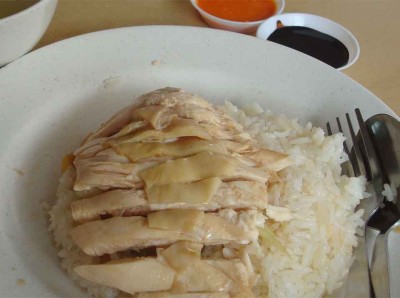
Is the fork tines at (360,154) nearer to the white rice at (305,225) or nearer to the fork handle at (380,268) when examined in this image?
the white rice at (305,225)

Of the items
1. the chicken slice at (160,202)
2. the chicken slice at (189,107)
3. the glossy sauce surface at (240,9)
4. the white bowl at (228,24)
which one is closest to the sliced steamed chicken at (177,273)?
the chicken slice at (160,202)

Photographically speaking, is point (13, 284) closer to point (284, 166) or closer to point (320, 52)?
point (284, 166)

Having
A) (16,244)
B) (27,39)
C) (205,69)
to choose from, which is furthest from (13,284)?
(205,69)

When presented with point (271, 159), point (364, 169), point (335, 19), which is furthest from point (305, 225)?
point (335, 19)

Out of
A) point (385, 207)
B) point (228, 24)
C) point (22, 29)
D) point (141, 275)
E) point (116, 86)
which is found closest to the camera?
point (141, 275)

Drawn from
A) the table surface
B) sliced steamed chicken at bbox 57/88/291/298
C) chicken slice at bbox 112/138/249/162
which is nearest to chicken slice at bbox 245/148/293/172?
sliced steamed chicken at bbox 57/88/291/298

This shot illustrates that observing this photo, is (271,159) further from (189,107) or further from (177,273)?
(177,273)
